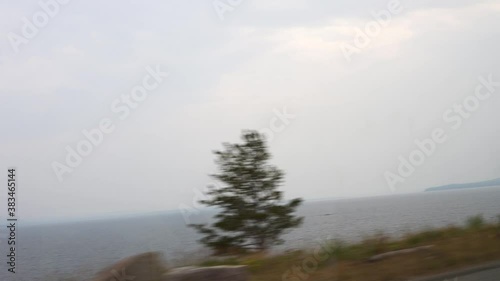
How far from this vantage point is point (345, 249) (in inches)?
528

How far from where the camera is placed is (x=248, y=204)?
21.5 meters

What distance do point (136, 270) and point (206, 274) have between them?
1.20 meters

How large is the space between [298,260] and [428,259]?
9.53ft

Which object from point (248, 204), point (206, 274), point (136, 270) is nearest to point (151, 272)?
point (136, 270)

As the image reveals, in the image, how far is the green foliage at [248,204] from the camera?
2094cm

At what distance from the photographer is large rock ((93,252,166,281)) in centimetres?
916

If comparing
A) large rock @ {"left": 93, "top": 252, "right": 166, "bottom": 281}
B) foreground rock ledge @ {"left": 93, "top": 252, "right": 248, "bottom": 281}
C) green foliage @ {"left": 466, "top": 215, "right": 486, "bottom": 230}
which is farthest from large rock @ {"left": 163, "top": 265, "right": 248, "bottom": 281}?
green foliage @ {"left": 466, "top": 215, "right": 486, "bottom": 230}

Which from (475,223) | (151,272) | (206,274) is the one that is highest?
(475,223)

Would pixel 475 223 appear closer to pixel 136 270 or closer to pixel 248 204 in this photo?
pixel 248 204

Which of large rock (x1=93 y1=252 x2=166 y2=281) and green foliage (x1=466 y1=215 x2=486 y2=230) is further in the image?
green foliage (x1=466 y1=215 x2=486 y2=230)

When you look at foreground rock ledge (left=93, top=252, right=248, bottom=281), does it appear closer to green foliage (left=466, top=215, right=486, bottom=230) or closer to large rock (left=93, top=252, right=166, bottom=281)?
large rock (left=93, top=252, right=166, bottom=281)

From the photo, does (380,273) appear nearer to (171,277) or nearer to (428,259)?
(428,259)

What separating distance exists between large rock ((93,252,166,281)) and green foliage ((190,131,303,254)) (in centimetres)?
1101

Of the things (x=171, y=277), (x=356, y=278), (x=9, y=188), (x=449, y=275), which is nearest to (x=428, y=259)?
(x=449, y=275)
